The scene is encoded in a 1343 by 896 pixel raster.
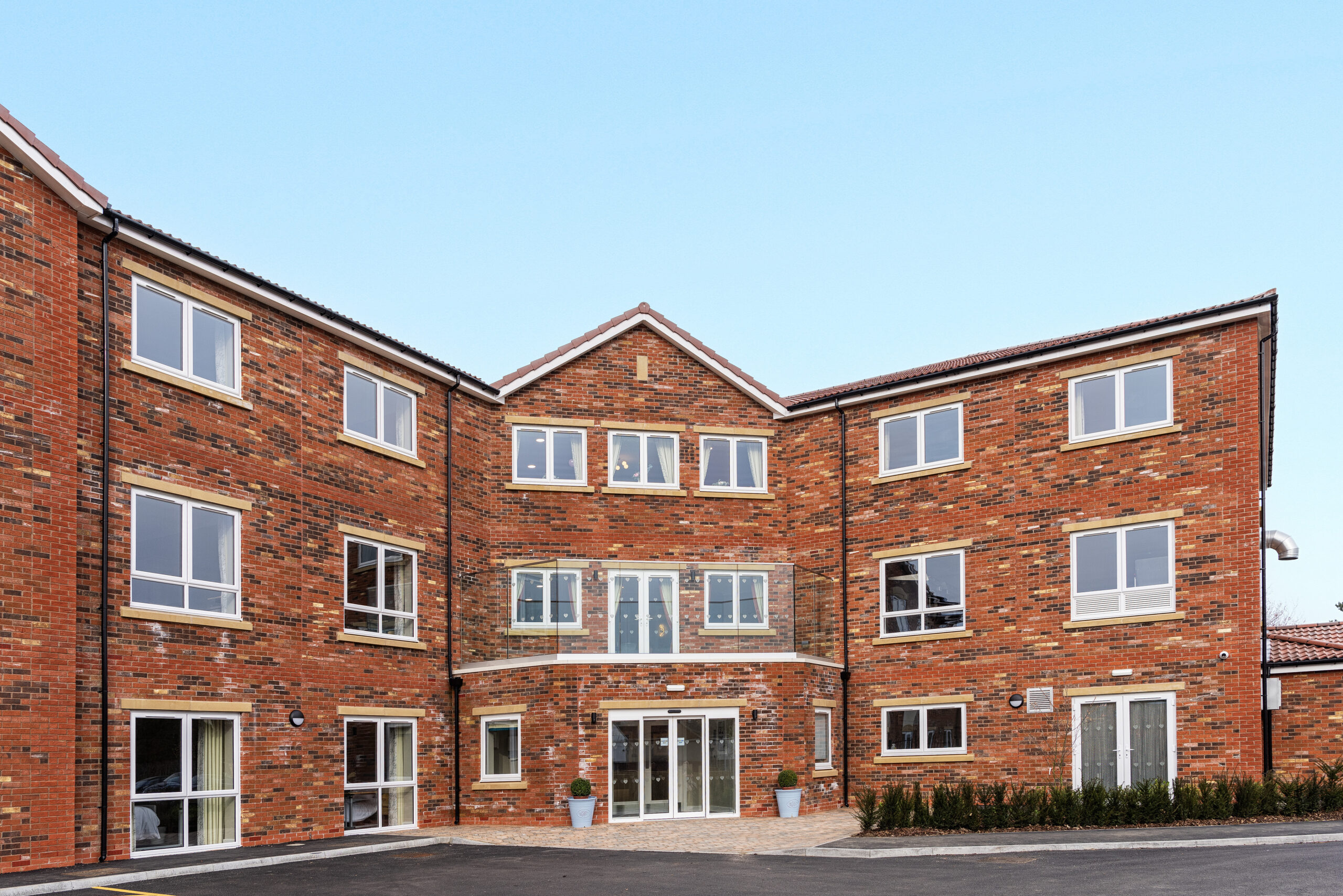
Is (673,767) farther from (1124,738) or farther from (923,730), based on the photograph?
(1124,738)

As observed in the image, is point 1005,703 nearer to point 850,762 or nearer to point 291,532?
point 850,762

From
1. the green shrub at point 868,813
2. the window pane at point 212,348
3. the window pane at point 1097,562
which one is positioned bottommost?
the green shrub at point 868,813

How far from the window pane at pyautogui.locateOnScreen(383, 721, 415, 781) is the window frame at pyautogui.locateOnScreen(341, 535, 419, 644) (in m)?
1.45

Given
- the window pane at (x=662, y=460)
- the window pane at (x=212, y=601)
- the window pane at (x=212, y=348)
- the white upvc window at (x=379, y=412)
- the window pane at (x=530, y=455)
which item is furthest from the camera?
the window pane at (x=662, y=460)

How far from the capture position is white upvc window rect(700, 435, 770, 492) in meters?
24.6

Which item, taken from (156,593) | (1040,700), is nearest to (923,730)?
(1040,700)

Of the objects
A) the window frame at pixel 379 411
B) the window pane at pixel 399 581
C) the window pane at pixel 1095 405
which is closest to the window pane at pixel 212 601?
the window pane at pixel 399 581

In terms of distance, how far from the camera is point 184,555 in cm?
1659

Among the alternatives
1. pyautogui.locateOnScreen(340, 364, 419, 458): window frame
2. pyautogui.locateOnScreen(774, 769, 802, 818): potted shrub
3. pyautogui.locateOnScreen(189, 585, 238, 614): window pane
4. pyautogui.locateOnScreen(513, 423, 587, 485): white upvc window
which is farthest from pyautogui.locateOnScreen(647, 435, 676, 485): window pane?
pyautogui.locateOnScreen(189, 585, 238, 614): window pane

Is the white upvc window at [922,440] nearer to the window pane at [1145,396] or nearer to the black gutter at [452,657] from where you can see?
the window pane at [1145,396]

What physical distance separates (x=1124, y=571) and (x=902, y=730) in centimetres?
501

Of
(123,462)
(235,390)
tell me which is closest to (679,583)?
(235,390)

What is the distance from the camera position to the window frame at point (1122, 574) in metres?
20.0

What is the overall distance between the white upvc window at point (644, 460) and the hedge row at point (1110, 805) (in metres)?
8.13
